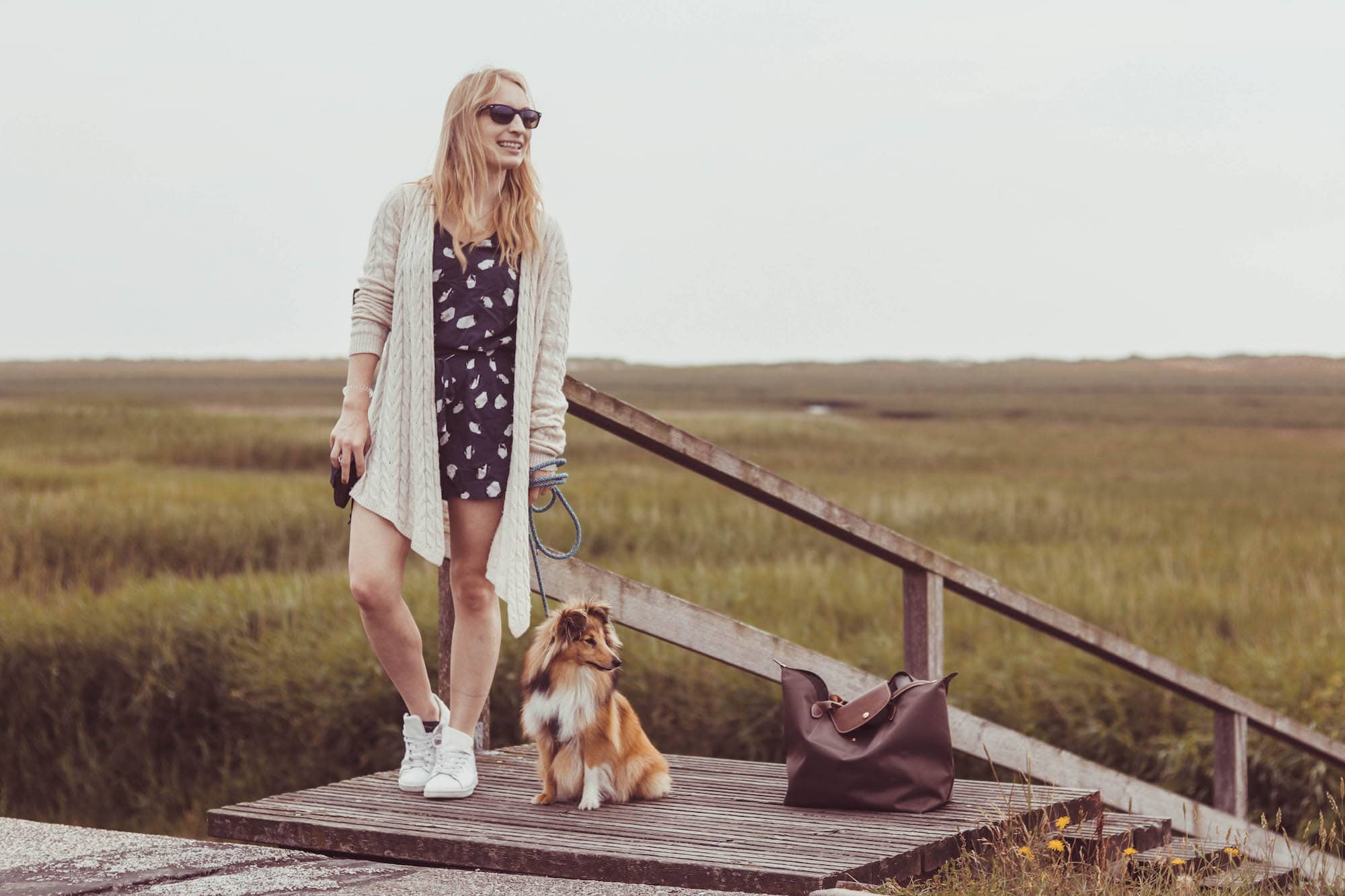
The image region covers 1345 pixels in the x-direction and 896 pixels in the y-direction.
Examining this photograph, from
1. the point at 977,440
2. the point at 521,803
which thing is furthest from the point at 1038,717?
the point at 977,440

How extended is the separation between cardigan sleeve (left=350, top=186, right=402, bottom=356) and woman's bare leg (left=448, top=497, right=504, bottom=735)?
49cm

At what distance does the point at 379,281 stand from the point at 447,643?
1264 mm

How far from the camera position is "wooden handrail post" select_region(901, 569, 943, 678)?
5281mm

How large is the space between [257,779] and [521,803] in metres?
6.43

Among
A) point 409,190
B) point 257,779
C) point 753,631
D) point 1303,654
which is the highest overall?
point 409,190

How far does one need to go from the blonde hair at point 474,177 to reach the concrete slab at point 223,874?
5.04 ft

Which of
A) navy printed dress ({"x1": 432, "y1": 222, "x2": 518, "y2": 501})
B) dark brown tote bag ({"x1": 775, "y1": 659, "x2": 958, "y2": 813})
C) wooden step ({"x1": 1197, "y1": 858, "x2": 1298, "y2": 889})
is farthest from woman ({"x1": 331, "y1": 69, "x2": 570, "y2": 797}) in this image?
wooden step ({"x1": 1197, "y1": 858, "x2": 1298, "y2": 889})

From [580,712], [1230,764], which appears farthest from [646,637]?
[580,712]

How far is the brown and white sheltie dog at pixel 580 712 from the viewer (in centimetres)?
396

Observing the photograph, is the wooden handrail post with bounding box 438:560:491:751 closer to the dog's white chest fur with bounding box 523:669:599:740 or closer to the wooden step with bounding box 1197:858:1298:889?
the dog's white chest fur with bounding box 523:669:599:740

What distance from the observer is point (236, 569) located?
14.1 meters

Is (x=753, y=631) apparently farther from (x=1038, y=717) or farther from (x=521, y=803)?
(x=1038, y=717)

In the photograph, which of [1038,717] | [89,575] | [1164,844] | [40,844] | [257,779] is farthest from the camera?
[89,575]

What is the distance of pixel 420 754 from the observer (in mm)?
4344
